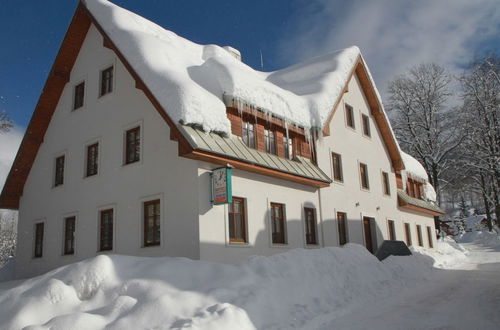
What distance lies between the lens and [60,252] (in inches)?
579

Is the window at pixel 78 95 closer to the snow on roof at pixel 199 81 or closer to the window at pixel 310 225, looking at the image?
the snow on roof at pixel 199 81

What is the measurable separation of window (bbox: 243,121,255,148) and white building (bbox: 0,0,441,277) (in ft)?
0.15

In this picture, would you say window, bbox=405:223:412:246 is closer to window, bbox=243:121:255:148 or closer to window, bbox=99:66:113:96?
window, bbox=243:121:255:148

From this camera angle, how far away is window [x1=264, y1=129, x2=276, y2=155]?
47.1ft

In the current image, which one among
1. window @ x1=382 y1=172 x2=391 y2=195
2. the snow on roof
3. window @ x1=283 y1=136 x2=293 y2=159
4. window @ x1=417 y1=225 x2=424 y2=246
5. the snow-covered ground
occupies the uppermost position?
the snow on roof

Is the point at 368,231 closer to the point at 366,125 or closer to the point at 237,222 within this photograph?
the point at 366,125

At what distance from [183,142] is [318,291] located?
462 centimetres

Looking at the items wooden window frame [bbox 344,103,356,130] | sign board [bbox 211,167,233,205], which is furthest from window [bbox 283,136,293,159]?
wooden window frame [bbox 344,103,356,130]

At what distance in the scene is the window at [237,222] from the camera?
12.0 m

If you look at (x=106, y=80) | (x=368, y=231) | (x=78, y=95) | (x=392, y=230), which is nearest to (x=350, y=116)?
(x=368, y=231)

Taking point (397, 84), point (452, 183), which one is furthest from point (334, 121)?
point (452, 183)

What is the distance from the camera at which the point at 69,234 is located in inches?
584

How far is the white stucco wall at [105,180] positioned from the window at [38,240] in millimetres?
180

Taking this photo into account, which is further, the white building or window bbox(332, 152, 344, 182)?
window bbox(332, 152, 344, 182)
